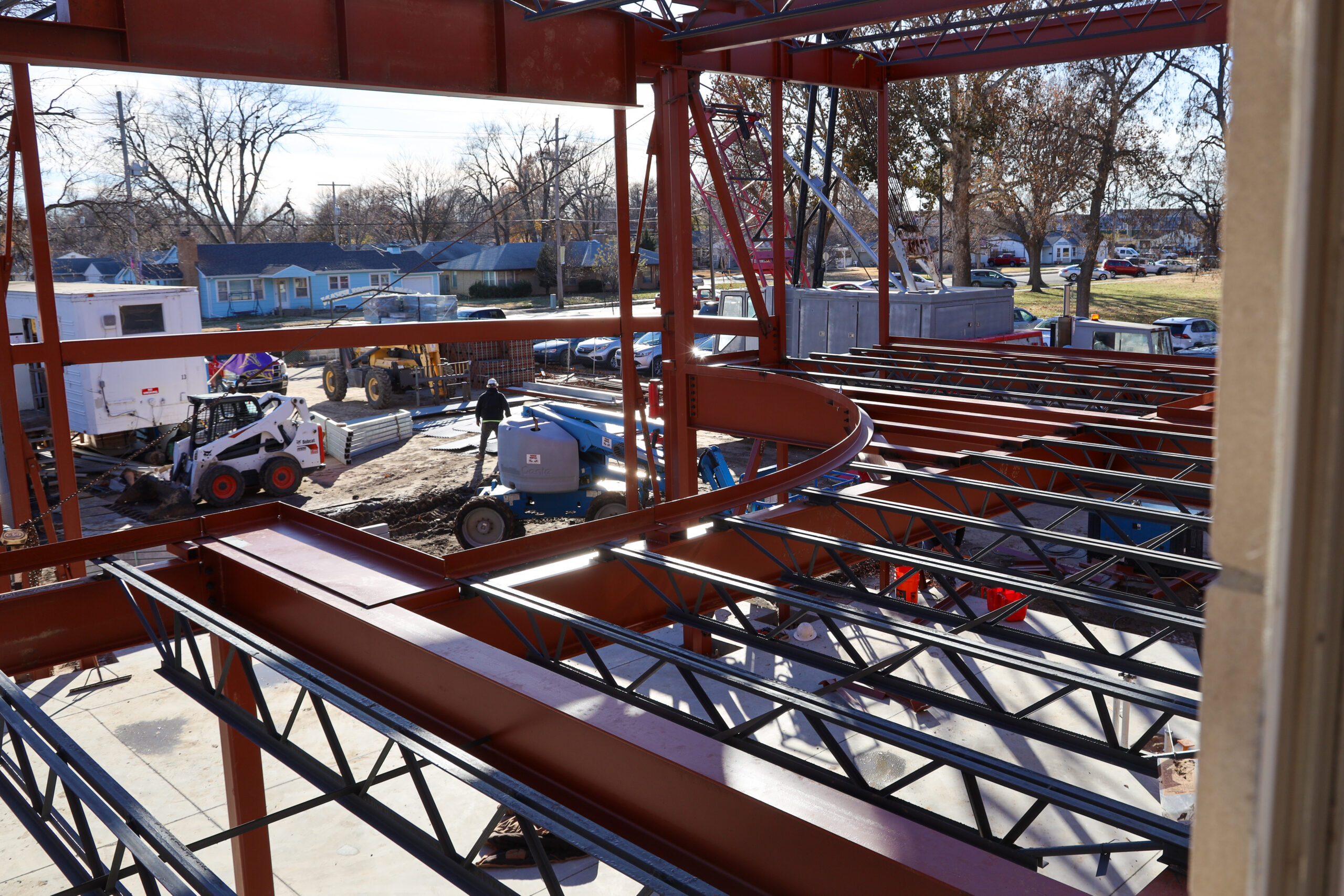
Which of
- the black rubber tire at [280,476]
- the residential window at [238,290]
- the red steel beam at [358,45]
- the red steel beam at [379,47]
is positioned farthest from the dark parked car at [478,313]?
the red steel beam at [358,45]

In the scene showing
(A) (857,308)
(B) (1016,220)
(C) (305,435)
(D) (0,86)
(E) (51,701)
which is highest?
(D) (0,86)

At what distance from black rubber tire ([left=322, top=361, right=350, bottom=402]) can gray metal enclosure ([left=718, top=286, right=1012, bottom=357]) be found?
1961cm

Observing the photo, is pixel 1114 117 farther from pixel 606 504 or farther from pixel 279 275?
pixel 279 275

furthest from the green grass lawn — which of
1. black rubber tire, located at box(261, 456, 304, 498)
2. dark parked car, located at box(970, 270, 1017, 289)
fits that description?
black rubber tire, located at box(261, 456, 304, 498)

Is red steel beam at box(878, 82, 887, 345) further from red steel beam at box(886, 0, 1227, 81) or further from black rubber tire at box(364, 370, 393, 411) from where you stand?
black rubber tire at box(364, 370, 393, 411)

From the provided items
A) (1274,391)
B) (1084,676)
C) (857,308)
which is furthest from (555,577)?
(857,308)

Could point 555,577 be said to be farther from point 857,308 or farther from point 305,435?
point 305,435

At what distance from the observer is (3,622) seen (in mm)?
6762

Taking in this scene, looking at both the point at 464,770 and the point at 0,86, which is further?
the point at 0,86

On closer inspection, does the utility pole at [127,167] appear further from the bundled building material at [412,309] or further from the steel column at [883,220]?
the steel column at [883,220]

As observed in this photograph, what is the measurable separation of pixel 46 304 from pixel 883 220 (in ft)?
42.7

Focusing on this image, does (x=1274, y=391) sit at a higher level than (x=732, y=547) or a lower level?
higher

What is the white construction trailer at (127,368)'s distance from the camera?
25328mm

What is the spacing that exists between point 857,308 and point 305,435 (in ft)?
42.0
